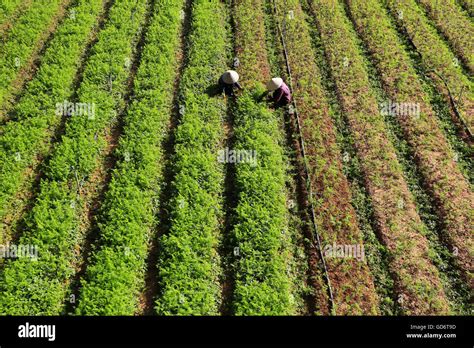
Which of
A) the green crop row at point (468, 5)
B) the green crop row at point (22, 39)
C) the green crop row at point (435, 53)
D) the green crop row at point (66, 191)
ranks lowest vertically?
the green crop row at point (66, 191)

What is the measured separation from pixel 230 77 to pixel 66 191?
7.74 m

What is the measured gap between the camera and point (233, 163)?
→ 50.6 ft

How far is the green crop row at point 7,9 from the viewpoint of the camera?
20.8 metres

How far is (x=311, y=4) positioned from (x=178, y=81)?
31.8 ft

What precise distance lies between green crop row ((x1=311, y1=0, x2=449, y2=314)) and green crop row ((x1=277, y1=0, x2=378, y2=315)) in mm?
839

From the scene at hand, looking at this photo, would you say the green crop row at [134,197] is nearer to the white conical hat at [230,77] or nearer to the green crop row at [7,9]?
the white conical hat at [230,77]

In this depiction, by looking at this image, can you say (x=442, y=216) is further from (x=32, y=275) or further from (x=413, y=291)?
(x=32, y=275)

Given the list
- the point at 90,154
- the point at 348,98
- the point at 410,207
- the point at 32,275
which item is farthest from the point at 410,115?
the point at 32,275

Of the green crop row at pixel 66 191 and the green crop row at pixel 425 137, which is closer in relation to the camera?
the green crop row at pixel 66 191

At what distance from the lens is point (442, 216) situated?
14.0 meters

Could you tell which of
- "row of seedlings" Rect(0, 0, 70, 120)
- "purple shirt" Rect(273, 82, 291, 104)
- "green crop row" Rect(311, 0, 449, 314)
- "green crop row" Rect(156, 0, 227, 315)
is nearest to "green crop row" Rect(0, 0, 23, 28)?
"row of seedlings" Rect(0, 0, 70, 120)

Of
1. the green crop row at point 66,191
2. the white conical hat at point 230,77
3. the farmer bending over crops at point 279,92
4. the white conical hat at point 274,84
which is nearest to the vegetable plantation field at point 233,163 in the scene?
the green crop row at point 66,191

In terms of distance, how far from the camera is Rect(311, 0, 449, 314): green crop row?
40.6ft

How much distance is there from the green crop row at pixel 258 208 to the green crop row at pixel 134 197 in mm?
2889
